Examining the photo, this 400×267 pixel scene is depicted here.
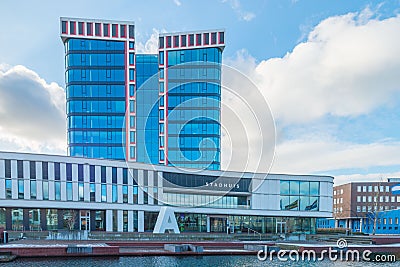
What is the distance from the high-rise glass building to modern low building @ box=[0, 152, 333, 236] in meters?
15.0

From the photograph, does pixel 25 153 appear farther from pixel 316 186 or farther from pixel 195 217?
pixel 316 186

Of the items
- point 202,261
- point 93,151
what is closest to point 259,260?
point 202,261

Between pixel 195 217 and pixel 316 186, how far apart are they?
758 inches

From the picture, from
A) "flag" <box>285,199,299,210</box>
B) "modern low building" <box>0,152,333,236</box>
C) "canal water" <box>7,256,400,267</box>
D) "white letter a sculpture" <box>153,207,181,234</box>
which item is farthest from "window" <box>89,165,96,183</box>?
"flag" <box>285,199,299,210</box>

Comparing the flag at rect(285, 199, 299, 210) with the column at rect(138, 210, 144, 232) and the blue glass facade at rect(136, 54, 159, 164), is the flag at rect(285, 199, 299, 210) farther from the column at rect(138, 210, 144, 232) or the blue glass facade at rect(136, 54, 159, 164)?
the blue glass facade at rect(136, 54, 159, 164)

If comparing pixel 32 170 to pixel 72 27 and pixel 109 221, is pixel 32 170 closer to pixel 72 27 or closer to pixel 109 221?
pixel 109 221

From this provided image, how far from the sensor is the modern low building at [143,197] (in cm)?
3903

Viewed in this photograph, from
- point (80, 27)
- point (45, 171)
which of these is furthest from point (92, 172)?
point (80, 27)

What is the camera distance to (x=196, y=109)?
6494 cm

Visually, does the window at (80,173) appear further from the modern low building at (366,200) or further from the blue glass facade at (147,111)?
the modern low building at (366,200)

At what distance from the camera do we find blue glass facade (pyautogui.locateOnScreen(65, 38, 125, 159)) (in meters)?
62.8

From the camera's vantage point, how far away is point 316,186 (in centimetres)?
5141

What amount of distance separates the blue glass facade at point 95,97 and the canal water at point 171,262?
40.3 metres

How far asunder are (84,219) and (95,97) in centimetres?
2811
